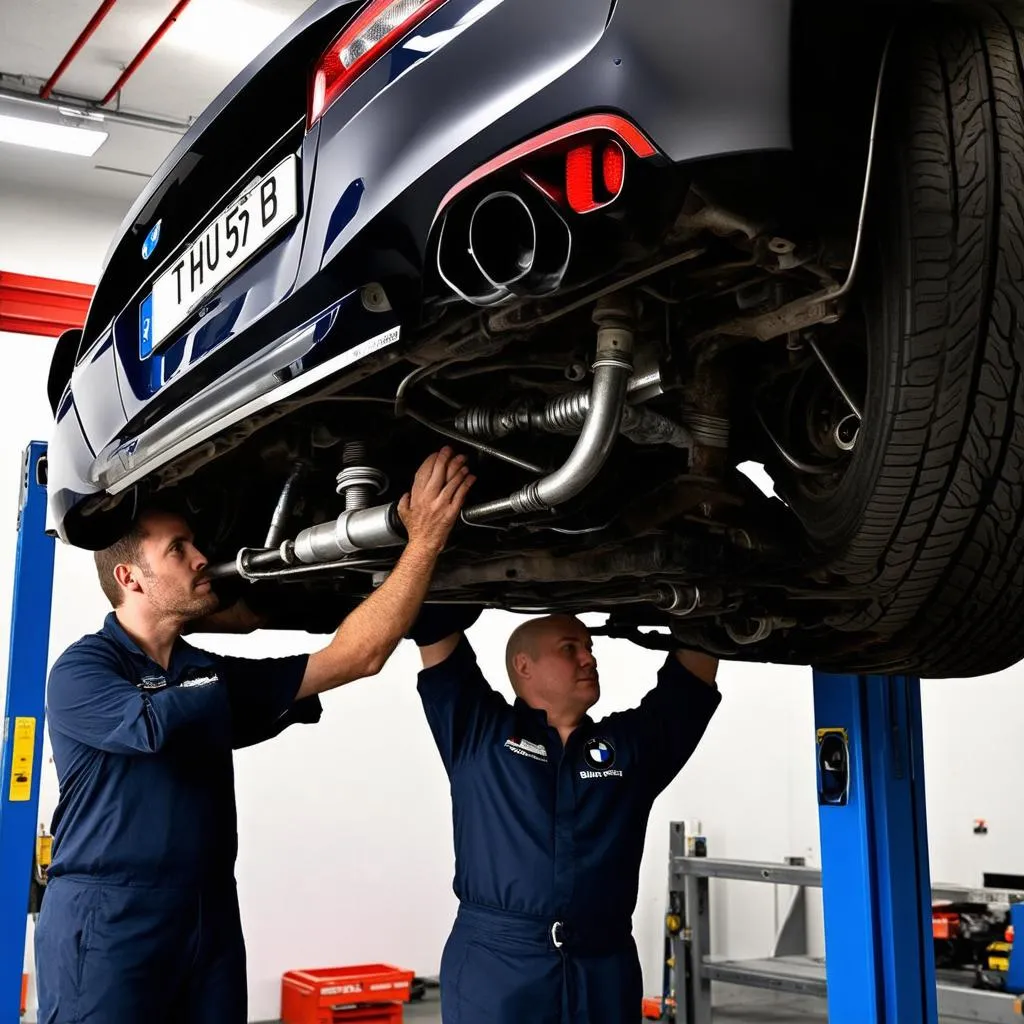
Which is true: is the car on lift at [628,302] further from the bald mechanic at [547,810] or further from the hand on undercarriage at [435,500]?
the bald mechanic at [547,810]

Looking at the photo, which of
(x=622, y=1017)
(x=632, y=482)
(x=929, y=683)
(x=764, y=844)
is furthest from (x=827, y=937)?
(x=764, y=844)

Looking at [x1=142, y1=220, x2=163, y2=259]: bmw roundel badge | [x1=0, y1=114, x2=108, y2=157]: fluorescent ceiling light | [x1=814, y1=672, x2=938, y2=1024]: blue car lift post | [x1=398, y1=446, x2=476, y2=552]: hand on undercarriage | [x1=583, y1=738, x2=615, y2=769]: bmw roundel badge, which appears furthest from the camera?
[x1=0, y1=114, x2=108, y2=157]: fluorescent ceiling light

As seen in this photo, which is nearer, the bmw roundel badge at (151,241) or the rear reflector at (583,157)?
the rear reflector at (583,157)

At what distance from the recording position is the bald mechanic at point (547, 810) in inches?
96.5

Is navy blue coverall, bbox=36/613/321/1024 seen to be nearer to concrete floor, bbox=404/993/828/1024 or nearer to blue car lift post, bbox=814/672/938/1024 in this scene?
blue car lift post, bbox=814/672/938/1024

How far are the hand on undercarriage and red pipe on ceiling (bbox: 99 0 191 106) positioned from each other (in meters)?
3.85

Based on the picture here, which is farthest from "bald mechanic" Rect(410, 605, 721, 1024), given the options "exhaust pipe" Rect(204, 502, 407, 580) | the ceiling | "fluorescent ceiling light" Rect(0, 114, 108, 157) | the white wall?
"fluorescent ceiling light" Rect(0, 114, 108, 157)

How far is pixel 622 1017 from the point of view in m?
2.48

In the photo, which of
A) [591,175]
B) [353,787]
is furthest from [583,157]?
[353,787]

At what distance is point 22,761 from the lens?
9.49ft

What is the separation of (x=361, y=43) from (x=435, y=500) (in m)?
0.63

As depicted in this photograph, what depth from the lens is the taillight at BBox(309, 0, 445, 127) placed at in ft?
4.07

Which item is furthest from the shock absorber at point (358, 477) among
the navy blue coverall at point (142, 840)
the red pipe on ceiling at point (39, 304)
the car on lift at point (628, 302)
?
the red pipe on ceiling at point (39, 304)

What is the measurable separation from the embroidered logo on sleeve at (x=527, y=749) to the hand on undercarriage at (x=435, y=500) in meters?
1.03
